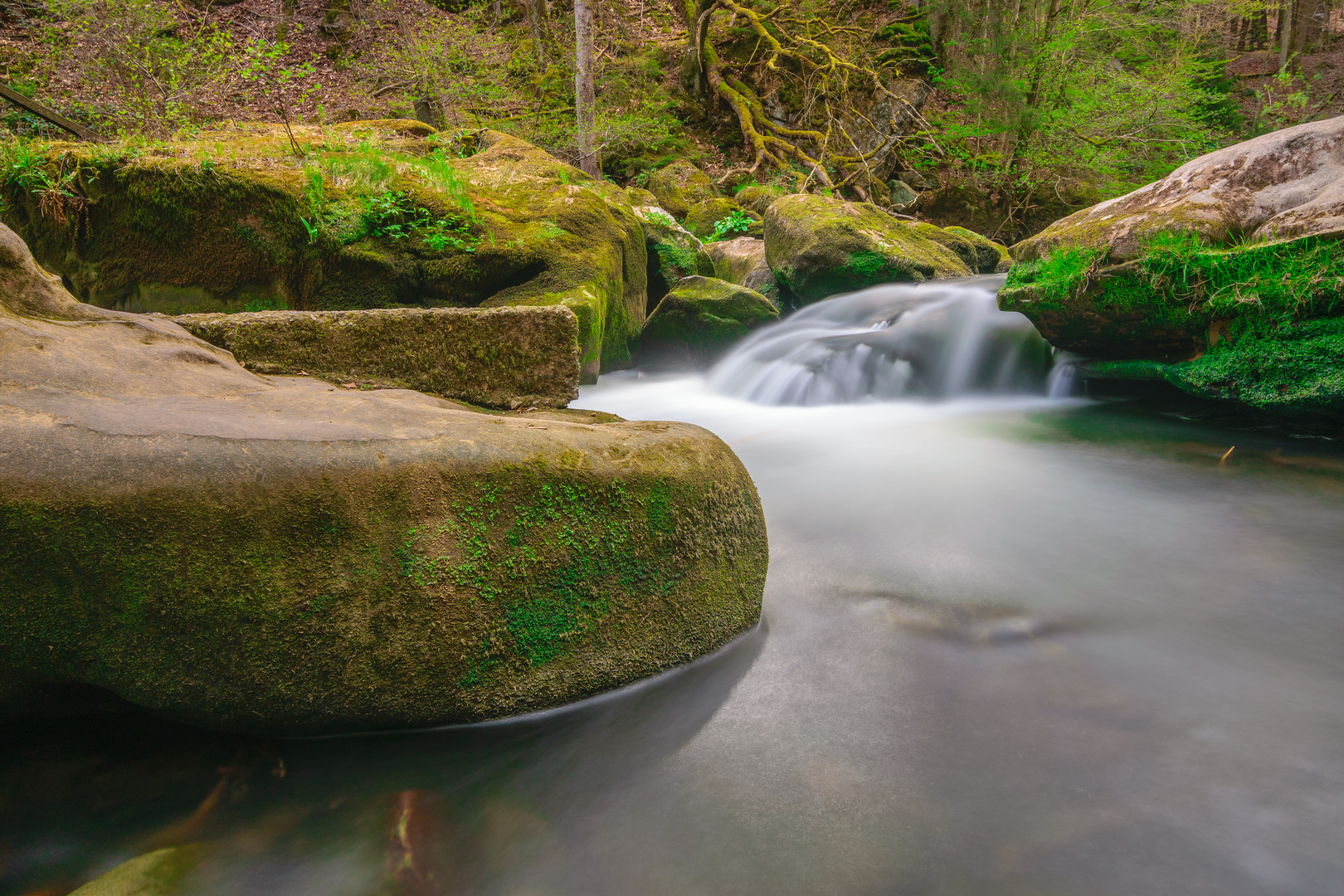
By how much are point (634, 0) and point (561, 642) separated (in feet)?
67.4

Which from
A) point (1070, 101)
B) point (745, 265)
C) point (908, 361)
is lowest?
point (908, 361)

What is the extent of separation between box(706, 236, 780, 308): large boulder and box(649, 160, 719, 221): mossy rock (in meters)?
2.02

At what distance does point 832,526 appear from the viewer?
3.46 metres

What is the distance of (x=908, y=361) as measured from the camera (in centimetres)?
654

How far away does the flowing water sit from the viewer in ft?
4.63

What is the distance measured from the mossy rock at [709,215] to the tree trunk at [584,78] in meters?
2.28

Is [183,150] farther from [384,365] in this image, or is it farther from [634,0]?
[634,0]

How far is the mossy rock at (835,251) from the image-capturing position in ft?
28.2

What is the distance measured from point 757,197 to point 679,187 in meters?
1.87

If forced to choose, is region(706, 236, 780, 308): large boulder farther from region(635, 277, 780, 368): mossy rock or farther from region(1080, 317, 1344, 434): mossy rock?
region(1080, 317, 1344, 434): mossy rock

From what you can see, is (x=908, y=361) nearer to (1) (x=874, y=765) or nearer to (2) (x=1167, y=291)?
(2) (x=1167, y=291)

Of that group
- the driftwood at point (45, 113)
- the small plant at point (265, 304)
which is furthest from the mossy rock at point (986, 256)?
the driftwood at point (45, 113)

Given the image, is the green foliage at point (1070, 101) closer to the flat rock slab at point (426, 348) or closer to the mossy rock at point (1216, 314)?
the mossy rock at point (1216, 314)

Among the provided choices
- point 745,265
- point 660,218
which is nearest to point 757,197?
point 745,265
